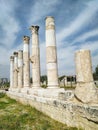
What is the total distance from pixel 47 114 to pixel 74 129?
3414mm

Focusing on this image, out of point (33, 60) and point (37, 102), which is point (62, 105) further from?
point (33, 60)

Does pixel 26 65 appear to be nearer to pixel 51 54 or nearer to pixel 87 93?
pixel 51 54

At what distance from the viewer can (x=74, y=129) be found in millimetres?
6781

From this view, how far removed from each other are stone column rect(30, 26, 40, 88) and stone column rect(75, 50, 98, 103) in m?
9.05

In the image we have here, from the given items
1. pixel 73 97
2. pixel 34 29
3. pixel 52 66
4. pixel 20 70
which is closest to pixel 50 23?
pixel 52 66

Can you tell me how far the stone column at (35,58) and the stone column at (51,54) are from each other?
14.7ft

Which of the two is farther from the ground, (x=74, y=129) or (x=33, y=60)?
(x=33, y=60)

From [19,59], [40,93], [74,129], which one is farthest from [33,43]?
[74,129]

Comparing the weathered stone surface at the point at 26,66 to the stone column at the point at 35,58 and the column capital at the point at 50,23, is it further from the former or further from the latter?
the column capital at the point at 50,23

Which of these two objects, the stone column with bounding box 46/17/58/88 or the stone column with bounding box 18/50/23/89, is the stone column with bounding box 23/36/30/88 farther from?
the stone column with bounding box 46/17/58/88

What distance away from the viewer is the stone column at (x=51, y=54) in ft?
39.3

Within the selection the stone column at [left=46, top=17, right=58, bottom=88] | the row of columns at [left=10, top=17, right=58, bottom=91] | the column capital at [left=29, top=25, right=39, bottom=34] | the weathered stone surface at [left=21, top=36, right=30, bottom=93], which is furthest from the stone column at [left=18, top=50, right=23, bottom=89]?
the stone column at [left=46, top=17, right=58, bottom=88]

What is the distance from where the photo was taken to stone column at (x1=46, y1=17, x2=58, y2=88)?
471 inches

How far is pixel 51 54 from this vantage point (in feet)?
40.1
